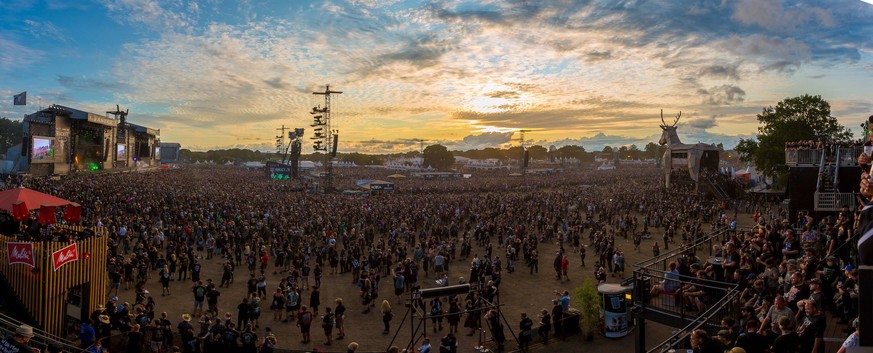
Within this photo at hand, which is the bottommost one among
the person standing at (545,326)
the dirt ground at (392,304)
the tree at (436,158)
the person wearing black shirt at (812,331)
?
the dirt ground at (392,304)

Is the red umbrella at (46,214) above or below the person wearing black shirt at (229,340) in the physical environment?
above

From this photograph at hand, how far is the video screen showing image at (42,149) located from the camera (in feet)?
151

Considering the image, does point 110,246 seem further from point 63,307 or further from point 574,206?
point 574,206

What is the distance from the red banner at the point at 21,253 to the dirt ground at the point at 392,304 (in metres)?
3.93

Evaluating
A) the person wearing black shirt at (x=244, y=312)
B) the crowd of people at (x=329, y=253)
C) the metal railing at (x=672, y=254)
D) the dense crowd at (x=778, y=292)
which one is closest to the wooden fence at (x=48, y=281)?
the crowd of people at (x=329, y=253)

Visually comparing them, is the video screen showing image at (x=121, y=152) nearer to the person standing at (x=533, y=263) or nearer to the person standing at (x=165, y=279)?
the person standing at (x=165, y=279)

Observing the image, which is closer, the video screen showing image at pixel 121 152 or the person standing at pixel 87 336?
the person standing at pixel 87 336

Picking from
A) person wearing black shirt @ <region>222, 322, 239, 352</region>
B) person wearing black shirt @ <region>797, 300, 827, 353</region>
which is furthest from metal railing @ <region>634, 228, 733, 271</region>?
person wearing black shirt @ <region>222, 322, 239, 352</region>

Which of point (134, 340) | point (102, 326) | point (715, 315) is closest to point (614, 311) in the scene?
point (715, 315)

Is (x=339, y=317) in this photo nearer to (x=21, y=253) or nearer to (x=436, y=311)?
(x=436, y=311)

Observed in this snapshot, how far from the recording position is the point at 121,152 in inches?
2731

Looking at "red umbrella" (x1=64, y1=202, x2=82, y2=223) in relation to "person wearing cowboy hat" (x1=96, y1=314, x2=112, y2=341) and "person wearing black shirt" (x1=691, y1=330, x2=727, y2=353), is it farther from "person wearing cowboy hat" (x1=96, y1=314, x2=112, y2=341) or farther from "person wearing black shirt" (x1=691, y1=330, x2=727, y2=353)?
"person wearing black shirt" (x1=691, y1=330, x2=727, y2=353)

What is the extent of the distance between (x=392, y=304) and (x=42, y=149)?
48.5 meters

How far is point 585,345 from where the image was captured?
12398 mm
